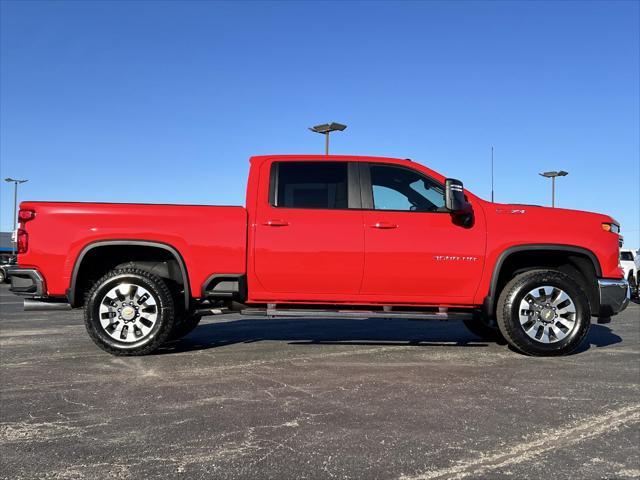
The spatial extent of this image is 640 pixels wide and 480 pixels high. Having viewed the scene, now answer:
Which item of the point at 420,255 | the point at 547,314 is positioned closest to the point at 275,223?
the point at 420,255

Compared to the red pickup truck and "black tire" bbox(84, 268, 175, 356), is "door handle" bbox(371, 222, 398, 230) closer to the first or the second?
the red pickup truck

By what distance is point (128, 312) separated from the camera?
5277 millimetres

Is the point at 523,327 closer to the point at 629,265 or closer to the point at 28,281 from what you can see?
the point at 28,281

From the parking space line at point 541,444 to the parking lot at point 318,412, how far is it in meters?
0.01

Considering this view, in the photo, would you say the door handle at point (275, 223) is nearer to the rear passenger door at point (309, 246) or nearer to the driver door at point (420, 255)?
the rear passenger door at point (309, 246)

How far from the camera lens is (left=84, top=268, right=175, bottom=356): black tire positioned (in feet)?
17.2

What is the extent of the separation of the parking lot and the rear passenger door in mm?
737

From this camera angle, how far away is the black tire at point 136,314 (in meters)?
5.24

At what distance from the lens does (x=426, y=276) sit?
534 centimetres

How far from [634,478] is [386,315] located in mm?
2985

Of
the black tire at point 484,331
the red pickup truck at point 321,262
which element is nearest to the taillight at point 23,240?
the red pickup truck at point 321,262

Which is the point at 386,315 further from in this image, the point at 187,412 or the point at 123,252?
the point at 123,252

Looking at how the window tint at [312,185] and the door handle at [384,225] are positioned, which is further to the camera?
the window tint at [312,185]

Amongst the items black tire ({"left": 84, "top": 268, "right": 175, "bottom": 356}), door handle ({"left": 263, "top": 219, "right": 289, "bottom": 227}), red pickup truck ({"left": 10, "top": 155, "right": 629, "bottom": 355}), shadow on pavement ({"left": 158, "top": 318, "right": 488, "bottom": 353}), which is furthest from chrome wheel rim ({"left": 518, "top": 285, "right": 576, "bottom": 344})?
black tire ({"left": 84, "top": 268, "right": 175, "bottom": 356})
